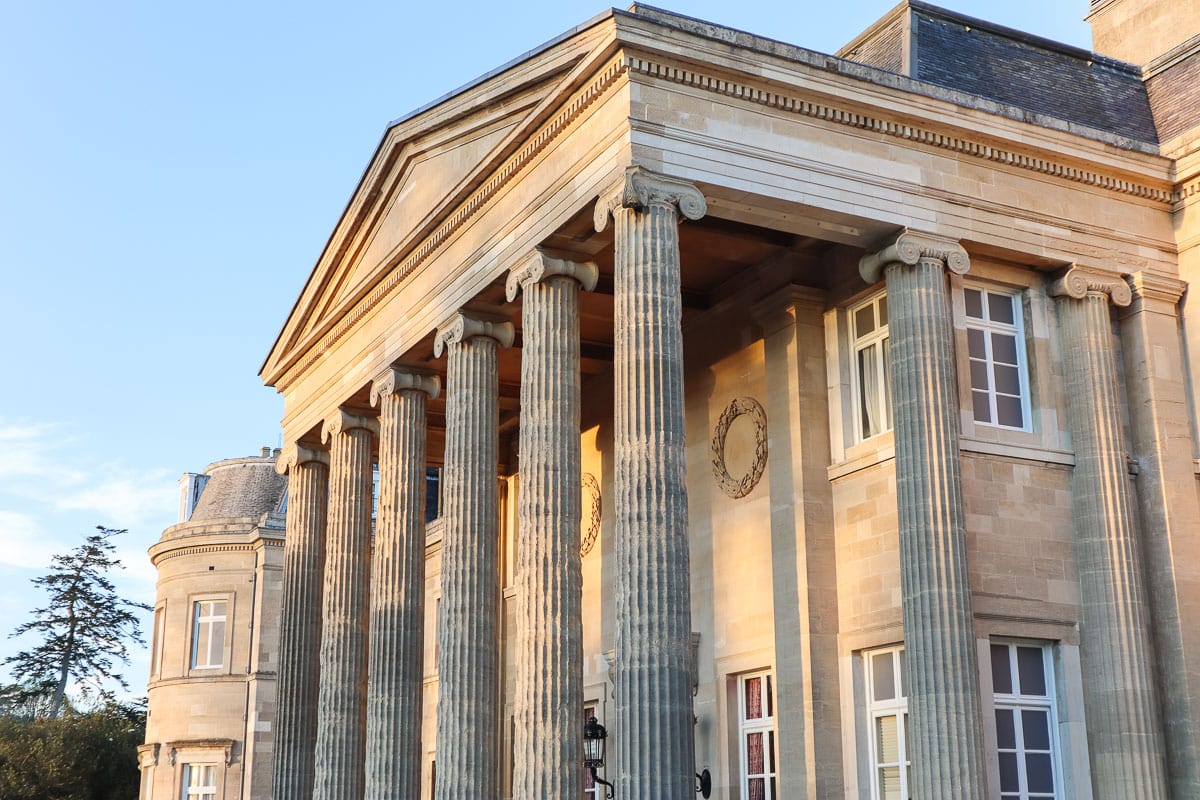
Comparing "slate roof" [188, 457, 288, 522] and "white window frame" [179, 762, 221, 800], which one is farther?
"slate roof" [188, 457, 288, 522]

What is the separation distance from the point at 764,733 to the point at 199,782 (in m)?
22.6

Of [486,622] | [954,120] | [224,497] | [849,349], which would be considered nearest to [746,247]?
[849,349]

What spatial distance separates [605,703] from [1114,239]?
10.2 meters

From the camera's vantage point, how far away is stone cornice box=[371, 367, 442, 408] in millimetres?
22188

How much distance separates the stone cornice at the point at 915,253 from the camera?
56.5 feet

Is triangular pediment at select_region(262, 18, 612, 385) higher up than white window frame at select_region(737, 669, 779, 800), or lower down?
higher up

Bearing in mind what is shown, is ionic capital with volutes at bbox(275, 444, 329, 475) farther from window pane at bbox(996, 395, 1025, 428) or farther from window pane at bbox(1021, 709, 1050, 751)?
window pane at bbox(1021, 709, 1050, 751)

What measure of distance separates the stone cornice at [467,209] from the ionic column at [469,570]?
1.50 m

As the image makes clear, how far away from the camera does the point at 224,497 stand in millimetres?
41469

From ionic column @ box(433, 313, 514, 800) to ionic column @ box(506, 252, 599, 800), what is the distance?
1601 millimetres

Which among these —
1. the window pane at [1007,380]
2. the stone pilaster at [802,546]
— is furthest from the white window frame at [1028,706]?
the window pane at [1007,380]

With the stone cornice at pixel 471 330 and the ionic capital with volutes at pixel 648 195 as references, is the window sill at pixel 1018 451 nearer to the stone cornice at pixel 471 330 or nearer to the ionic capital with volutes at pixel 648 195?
the ionic capital with volutes at pixel 648 195

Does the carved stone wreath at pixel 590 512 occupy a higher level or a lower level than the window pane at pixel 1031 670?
higher

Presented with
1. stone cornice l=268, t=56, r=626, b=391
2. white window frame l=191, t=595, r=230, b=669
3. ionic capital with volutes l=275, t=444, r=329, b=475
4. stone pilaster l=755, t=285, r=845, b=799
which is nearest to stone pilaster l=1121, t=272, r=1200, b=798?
stone pilaster l=755, t=285, r=845, b=799
